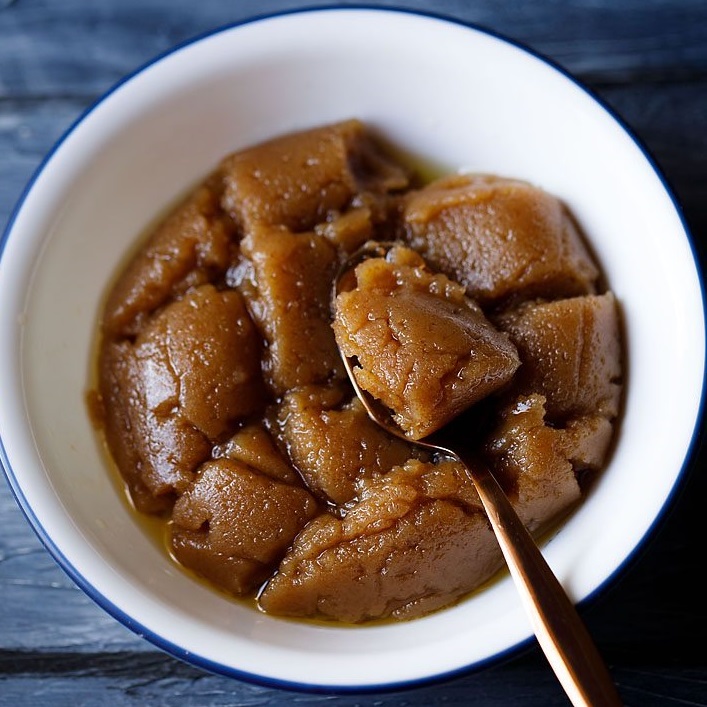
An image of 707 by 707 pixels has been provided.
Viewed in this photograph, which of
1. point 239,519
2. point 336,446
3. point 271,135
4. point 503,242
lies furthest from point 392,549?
point 271,135

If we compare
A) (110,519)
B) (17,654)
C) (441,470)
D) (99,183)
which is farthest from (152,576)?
(99,183)

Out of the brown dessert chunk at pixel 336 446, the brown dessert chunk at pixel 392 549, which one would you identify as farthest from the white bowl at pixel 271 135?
the brown dessert chunk at pixel 336 446

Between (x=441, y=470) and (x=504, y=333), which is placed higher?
(x=504, y=333)

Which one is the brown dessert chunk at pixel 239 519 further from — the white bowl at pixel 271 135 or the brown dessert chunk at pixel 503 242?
the brown dessert chunk at pixel 503 242

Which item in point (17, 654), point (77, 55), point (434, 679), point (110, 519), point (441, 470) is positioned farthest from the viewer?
point (77, 55)

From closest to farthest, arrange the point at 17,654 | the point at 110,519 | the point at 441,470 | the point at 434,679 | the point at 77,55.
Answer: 1. the point at 434,679
2. the point at 441,470
3. the point at 110,519
4. the point at 17,654
5. the point at 77,55

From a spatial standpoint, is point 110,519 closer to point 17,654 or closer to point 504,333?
point 17,654

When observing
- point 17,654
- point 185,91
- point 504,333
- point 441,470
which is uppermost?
point 185,91

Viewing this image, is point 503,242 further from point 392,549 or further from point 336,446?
point 392,549

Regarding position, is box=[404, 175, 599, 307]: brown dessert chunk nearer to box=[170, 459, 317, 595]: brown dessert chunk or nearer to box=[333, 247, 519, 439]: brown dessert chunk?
box=[333, 247, 519, 439]: brown dessert chunk
